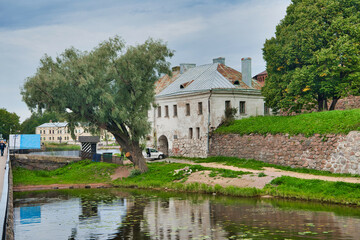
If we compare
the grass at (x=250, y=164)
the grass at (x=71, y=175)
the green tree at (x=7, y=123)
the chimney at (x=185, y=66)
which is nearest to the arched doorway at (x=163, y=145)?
the grass at (x=250, y=164)

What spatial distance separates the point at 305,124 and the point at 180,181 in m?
9.76

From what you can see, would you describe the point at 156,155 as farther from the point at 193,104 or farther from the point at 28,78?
the point at 28,78

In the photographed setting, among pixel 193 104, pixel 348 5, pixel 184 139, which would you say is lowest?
pixel 184 139

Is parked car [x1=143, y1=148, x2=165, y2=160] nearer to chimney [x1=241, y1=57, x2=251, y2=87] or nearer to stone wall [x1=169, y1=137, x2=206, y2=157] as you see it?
stone wall [x1=169, y1=137, x2=206, y2=157]

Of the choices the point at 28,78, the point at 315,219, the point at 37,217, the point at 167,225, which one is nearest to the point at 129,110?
the point at 28,78

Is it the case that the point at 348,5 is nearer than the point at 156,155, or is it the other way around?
the point at 348,5

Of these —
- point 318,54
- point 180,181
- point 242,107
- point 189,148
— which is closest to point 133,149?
point 180,181

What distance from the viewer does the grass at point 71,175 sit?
34972 millimetres

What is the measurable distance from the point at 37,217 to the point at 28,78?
542 inches

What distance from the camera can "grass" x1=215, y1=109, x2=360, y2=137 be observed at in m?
27.5

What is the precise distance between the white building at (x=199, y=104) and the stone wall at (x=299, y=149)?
2421 mm

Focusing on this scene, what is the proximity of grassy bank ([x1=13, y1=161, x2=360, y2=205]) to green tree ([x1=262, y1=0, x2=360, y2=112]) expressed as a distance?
9.33 m

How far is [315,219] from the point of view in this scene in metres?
17.2

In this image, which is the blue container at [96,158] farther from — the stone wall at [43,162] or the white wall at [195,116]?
the white wall at [195,116]
